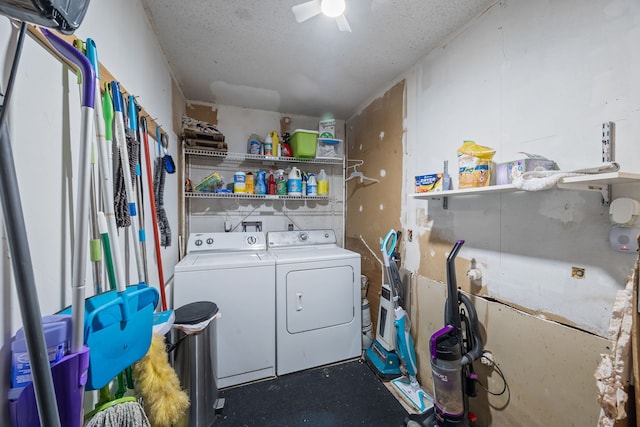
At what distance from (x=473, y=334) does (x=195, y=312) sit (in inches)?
63.5

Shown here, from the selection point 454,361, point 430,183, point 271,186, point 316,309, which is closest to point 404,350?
point 454,361

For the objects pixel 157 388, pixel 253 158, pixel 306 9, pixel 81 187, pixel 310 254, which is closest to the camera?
pixel 81 187

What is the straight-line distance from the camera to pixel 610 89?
0.96m

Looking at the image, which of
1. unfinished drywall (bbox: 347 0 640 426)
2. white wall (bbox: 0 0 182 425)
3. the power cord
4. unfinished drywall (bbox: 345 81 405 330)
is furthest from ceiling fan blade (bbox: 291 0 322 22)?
the power cord

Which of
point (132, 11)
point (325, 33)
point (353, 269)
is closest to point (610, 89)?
point (325, 33)

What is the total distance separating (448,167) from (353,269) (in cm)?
113

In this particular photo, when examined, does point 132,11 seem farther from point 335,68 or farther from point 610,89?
point 610,89

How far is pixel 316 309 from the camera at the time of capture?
2.12 meters

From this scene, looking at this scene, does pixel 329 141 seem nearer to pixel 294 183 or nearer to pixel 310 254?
pixel 294 183

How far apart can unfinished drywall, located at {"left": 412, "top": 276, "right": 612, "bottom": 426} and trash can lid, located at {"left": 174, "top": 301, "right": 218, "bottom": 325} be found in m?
1.59

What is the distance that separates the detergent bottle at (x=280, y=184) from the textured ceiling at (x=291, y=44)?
759 millimetres

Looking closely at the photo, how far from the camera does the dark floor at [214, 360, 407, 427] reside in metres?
1.62

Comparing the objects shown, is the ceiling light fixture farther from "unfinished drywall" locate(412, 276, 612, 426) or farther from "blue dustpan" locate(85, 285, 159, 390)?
"unfinished drywall" locate(412, 276, 612, 426)

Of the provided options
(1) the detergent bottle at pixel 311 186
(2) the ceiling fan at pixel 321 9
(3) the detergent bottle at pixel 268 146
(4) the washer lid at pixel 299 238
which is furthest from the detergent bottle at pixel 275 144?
(2) the ceiling fan at pixel 321 9
